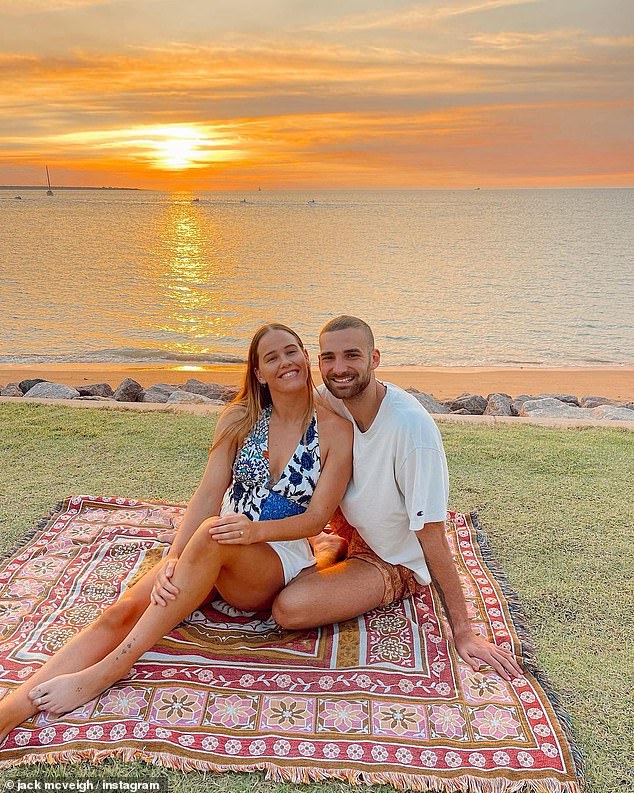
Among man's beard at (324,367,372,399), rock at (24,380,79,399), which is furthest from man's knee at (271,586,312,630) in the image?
rock at (24,380,79,399)

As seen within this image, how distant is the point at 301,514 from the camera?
9.68 ft

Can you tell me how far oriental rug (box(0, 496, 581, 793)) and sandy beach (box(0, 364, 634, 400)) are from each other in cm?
750

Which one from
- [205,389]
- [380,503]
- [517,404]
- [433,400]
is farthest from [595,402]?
[380,503]

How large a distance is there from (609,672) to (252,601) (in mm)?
1408

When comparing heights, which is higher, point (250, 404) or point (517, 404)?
point (250, 404)

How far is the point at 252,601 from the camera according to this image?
305cm

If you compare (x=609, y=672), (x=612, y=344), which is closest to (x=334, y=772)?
(x=609, y=672)

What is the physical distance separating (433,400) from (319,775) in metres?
6.39

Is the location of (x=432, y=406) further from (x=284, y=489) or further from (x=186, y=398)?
(x=284, y=489)

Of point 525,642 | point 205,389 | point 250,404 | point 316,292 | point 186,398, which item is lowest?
point 316,292

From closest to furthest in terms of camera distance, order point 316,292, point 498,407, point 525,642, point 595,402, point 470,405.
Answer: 1. point 525,642
2. point 498,407
3. point 470,405
4. point 595,402
5. point 316,292

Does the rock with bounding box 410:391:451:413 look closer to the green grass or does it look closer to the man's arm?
the green grass

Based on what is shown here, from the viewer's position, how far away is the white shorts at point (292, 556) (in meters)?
2.98

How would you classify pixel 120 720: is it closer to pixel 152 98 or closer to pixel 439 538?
pixel 439 538
